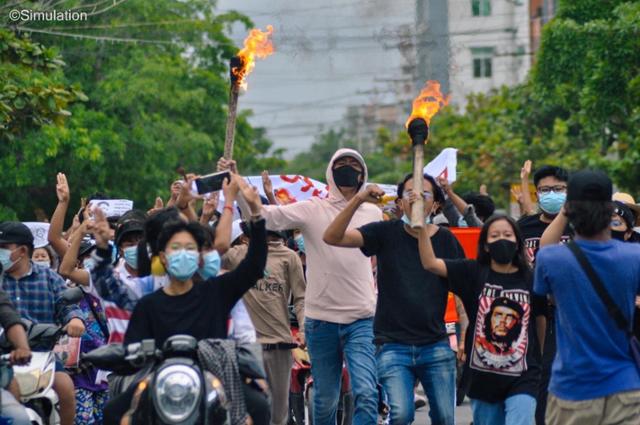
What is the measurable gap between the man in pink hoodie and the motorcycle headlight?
281 centimetres

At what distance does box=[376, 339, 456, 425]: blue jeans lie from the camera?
30.5 ft

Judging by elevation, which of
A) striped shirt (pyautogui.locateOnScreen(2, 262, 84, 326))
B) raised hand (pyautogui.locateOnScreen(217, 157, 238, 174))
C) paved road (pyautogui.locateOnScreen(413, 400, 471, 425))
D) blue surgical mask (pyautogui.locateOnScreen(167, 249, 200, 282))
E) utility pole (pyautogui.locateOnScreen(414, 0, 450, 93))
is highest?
utility pole (pyautogui.locateOnScreen(414, 0, 450, 93))

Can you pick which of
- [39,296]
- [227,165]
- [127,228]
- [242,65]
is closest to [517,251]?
[227,165]

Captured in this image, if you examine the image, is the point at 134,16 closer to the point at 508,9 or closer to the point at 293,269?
the point at 508,9

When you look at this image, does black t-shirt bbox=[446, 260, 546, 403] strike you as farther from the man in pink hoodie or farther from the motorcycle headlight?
the motorcycle headlight

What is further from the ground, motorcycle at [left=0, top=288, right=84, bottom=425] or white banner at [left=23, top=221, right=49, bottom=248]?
white banner at [left=23, top=221, right=49, bottom=248]

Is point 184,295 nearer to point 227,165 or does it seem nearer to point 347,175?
point 227,165

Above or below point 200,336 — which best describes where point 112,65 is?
above

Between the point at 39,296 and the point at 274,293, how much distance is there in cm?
193

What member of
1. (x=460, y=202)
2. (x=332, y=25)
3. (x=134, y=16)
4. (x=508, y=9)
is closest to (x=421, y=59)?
(x=332, y=25)

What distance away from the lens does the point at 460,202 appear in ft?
41.0

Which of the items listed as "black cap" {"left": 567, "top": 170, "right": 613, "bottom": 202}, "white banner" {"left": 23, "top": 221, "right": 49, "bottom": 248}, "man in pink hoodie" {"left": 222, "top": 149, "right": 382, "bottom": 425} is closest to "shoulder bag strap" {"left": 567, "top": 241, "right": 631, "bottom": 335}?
"black cap" {"left": 567, "top": 170, "right": 613, "bottom": 202}

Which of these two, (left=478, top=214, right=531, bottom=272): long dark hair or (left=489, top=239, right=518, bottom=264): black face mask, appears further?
(left=478, top=214, right=531, bottom=272): long dark hair

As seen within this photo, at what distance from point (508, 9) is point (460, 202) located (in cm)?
2580
